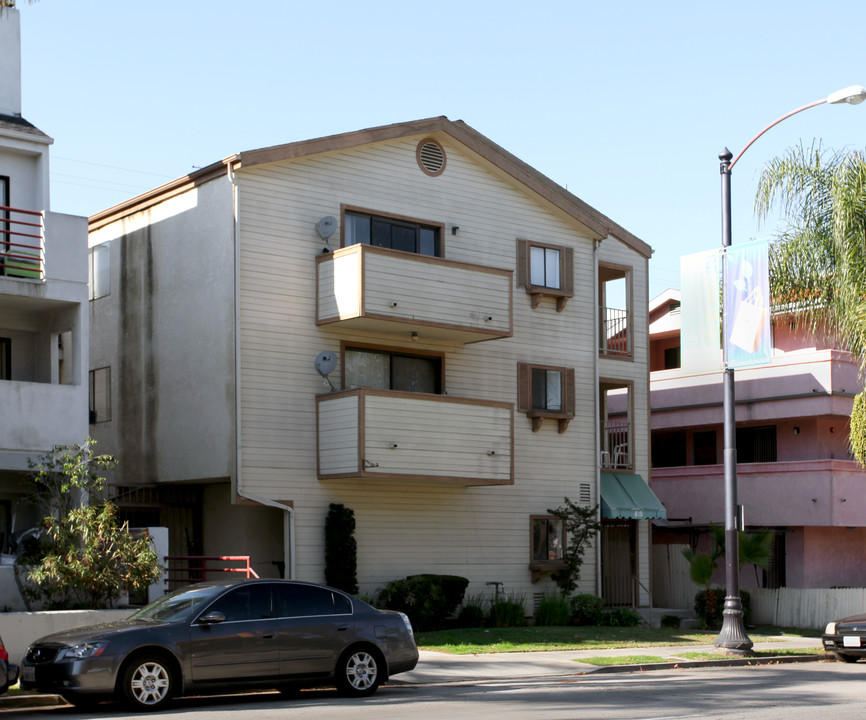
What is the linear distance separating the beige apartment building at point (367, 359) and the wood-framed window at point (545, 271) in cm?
6

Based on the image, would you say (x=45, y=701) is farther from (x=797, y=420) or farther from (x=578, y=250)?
(x=797, y=420)

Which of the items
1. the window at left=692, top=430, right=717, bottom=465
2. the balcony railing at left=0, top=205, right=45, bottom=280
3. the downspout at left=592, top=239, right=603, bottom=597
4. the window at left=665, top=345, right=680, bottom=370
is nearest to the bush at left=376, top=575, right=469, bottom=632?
the downspout at left=592, top=239, right=603, bottom=597

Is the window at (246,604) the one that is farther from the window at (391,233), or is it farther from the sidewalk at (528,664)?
the window at (391,233)

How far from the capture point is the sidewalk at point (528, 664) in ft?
58.0

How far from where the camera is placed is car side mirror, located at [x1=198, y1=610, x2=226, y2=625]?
47.2ft

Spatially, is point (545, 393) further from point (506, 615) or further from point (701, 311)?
point (701, 311)

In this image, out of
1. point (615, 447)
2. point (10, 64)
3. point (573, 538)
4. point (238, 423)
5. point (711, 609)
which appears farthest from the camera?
point (615, 447)

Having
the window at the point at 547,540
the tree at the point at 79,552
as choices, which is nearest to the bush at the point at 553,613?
the window at the point at 547,540

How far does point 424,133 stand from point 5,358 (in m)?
10.1

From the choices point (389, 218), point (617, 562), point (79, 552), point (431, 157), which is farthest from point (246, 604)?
point (617, 562)

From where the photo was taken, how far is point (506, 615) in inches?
1029

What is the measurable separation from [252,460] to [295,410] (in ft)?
4.70

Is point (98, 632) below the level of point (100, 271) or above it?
below

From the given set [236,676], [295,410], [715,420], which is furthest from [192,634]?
[715,420]
